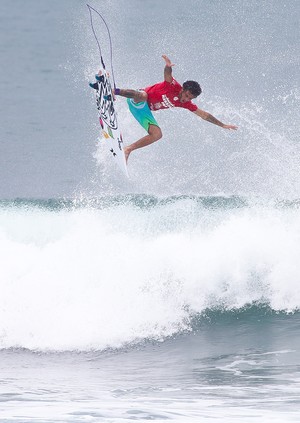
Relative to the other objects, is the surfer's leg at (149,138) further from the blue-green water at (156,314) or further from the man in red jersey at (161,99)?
the blue-green water at (156,314)

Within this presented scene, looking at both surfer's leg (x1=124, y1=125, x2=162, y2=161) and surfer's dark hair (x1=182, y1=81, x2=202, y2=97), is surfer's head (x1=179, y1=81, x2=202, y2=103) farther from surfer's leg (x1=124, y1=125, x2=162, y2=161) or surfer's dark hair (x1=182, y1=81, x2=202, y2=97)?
→ surfer's leg (x1=124, y1=125, x2=162, y2=161)

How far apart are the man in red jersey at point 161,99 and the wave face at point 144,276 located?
2.10 m

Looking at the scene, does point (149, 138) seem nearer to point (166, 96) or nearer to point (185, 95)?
point (166, 96)

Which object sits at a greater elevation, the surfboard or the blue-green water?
the surfboard

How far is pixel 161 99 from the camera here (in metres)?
10.1

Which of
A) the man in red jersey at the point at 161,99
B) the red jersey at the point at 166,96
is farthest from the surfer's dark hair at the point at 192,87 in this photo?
the red jersey at the point at 166,96

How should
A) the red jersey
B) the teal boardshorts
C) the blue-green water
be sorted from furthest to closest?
the teal boardshorts
the red jersey
the blue-green water

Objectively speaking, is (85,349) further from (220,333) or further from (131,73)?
(131,73)

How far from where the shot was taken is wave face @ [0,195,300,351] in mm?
10523

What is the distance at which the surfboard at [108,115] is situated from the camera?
33.4 feet

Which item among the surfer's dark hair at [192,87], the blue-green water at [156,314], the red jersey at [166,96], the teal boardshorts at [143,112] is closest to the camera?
the blue-green water at [156,314]

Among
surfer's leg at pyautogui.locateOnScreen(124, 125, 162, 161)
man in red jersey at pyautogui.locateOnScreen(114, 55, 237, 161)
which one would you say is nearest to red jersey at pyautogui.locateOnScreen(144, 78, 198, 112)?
man in red jersey at pyautogui.locateOnScreen(114, 55, 237, 161)

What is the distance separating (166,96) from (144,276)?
2.82 meters

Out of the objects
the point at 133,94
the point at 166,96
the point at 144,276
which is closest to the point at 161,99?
the point at 166,96
